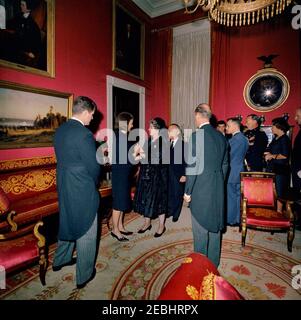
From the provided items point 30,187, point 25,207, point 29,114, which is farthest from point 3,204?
point 29,114

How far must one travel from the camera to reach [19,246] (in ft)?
7.52

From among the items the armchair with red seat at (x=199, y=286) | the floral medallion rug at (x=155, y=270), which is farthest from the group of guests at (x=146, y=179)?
the armchair with red seat at (x=199, y=286)

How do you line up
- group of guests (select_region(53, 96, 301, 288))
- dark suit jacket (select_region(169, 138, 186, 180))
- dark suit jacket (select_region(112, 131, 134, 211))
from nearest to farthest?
group of guests (select_region(53, 96, 301, 288)), dark suit jacket (select_region(112, 131, 134, 211)), dark suit jacket (select_region(169, 138, 186, 180))

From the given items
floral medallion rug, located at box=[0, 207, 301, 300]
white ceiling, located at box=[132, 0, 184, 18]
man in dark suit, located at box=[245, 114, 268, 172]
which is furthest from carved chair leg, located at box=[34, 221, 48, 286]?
white ceiling, located at box=[132, 0, 184, 18]

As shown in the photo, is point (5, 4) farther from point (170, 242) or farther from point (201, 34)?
point (201, 34)

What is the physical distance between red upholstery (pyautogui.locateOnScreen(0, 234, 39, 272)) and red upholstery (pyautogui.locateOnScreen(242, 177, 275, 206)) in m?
3.36

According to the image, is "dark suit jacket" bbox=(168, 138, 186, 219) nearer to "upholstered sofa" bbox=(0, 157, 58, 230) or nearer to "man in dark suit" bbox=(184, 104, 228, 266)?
"man in dark suit" bbox=(184, 104, 228, 266)

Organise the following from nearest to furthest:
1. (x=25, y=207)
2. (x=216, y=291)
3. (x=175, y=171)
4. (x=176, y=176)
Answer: (x=216, y=291)
(x=25, y=207)
(x=175, y=171)
(x=176, y=176)

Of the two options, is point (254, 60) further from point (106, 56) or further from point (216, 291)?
point (216, 291)

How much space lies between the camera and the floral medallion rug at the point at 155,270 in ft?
8.04

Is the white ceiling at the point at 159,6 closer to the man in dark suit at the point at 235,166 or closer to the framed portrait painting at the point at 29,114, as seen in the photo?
the framed portrait painting at the point at 29,114

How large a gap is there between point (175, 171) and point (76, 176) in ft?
7.89

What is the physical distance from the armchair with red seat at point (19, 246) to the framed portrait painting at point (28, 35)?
2246 mm

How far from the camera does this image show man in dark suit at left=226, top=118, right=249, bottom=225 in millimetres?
4074
